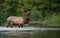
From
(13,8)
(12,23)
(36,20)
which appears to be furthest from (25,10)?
(12,23)

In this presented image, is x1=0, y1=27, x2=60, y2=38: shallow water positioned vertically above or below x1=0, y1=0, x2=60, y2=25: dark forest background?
above

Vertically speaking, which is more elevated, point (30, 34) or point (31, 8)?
point (30, 34)

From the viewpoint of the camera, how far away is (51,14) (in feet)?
50.8

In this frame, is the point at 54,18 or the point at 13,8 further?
the point at 13,8

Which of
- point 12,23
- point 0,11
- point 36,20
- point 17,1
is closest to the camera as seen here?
point 12,23

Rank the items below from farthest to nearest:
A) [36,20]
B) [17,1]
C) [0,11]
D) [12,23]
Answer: [17,1]
[0,11]
[36,20]
[12,23]

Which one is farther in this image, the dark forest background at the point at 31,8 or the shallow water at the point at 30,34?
the dark forest background at the point at 31,8

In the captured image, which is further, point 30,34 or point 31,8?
point 31,8

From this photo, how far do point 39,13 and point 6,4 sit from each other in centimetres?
208

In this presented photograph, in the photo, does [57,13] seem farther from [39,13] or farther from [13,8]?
[13,8]

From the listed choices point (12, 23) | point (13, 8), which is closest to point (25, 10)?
point (13, 8)

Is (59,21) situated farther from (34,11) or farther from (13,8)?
(13,8)

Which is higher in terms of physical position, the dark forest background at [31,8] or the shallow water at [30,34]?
the shallow water at [30,34]

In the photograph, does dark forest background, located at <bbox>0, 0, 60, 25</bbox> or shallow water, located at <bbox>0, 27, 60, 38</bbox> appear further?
dark forest background, located at <bbox>0, 0, 60, 25</bbox>
